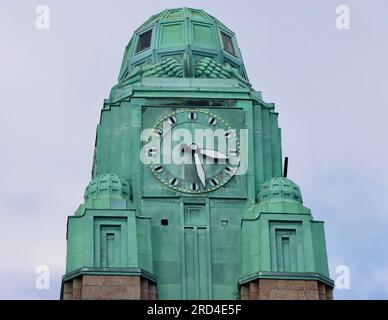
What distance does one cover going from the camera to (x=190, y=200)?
270 feet

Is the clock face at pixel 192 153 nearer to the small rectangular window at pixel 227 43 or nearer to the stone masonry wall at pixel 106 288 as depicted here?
the stone masonry wall at pixel 106 288

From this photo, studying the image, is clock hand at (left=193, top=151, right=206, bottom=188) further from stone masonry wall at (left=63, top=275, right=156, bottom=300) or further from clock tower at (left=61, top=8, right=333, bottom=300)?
stone masonry wall at (left=63, top=275, right=156, bottom=300)

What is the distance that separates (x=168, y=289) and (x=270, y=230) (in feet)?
13.8

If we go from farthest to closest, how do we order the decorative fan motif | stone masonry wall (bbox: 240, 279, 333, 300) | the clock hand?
the decorative fan motif
the clock hand
stone masonry wall (bbox: 240, 279, 333, 300)

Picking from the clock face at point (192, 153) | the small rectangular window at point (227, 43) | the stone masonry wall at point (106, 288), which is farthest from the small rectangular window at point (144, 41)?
the stone masonry wall at point (106, 288)

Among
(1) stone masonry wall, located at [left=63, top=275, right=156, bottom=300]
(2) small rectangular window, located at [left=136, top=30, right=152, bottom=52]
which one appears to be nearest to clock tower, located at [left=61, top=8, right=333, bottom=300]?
(1) stone masonry wall, located at [left=63, top=275, right=156, bottom=300]

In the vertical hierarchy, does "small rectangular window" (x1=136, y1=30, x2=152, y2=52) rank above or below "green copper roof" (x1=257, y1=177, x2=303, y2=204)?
above

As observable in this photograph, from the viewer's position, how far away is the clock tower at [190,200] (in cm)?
7938

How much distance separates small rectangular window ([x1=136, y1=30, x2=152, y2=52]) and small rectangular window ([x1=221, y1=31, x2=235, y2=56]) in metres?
2.91

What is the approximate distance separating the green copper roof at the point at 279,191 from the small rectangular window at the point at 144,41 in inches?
354

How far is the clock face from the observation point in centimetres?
8238

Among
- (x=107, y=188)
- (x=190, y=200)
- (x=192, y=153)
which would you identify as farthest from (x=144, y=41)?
(x=107, y=188)

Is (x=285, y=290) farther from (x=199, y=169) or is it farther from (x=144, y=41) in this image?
(x=144, y=41)
